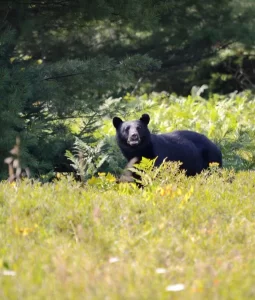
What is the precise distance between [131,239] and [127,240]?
3 cm

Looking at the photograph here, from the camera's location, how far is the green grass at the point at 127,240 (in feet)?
12.4

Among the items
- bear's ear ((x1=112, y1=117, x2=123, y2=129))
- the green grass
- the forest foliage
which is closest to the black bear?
bear's ear ((x1=112, y1=117, x2=123, y2=129))

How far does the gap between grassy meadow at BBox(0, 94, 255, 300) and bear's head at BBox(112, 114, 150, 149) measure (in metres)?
1.77

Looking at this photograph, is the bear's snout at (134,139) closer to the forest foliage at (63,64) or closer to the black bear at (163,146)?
the black bear at (163,146)

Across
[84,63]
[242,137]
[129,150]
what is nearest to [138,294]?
[129,150]

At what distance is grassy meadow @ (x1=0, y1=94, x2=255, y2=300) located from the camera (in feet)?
12.4

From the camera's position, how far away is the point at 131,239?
5051mm

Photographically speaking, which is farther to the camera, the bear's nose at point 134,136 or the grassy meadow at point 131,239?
the bear's nose at point 134,136

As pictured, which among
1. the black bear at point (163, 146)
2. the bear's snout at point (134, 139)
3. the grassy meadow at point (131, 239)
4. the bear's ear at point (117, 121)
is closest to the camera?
the grassy meadow at point (131, 239)

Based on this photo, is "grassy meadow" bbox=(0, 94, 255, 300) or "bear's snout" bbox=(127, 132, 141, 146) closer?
"grassy meadow" bbox=(0, 94, 255, 300)

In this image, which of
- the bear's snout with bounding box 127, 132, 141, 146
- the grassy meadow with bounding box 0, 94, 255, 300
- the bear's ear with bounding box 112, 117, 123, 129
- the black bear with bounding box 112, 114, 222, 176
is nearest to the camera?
the grassy meadow with bounding box 0, 94, 255, 300

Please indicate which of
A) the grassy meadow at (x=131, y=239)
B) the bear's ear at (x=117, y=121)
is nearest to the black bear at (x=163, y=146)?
the bear's ear at (x=117, y=121)

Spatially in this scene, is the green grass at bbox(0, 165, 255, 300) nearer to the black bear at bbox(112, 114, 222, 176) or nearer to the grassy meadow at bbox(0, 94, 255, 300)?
the grassy meadow at bbox(0, 94, 255, 300)

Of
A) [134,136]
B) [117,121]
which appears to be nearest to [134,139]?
[134,136]
